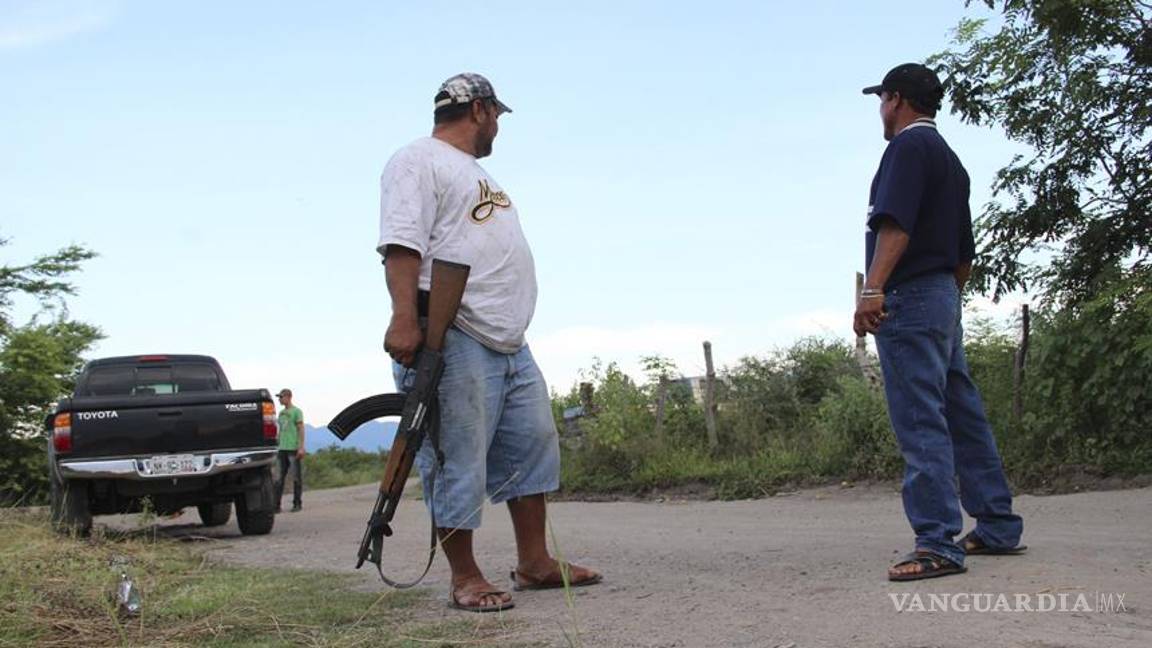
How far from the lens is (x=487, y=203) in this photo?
17.2ft

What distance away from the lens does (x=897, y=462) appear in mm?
13023

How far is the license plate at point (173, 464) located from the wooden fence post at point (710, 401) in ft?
24.3

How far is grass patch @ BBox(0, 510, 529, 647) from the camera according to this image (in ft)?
14.2

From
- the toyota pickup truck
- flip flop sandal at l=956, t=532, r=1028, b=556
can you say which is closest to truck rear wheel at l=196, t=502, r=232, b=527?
the toyota pickup truck

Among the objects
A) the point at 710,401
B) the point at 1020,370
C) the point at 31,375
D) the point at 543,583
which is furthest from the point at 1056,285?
the point at 31,375

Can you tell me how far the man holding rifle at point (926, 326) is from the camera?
4.91 metres

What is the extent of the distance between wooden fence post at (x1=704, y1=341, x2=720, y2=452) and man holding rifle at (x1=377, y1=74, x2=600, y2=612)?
1131 centimetres

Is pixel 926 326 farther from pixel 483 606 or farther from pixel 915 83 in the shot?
pixel 483 606

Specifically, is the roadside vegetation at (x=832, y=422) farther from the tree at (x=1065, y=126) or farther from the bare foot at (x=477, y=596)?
the bare foot at (x=477, y=596)

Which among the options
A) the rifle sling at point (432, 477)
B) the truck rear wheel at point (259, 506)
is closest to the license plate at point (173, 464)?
the truck rear wheel at point (259, 506)

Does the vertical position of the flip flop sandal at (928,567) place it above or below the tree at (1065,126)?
below

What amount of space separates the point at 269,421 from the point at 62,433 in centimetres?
194

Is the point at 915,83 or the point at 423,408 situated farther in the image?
the point at 915,83

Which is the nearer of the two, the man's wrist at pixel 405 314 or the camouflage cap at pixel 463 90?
the man's wrist at pixel 405 314
